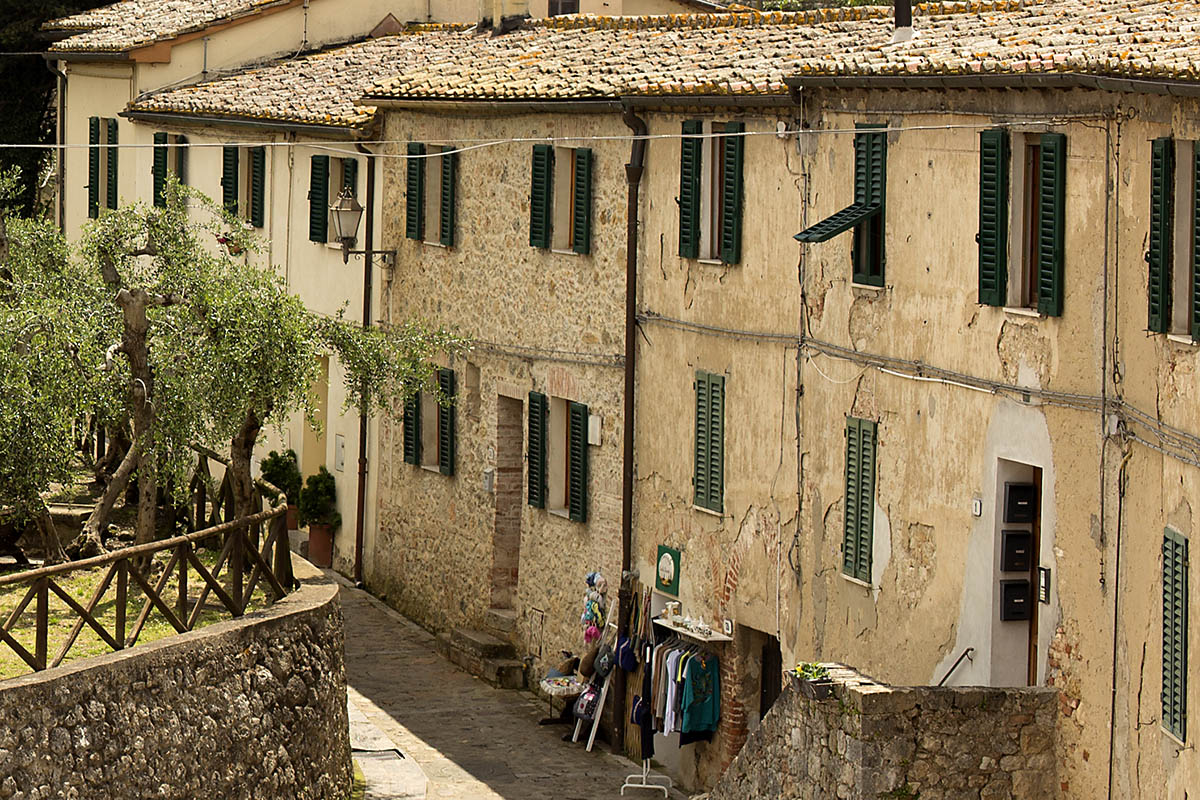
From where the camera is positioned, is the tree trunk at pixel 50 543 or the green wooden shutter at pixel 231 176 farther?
the green wooden shutter at pixel 231 176

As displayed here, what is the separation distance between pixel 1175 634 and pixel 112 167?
27069 millimetres

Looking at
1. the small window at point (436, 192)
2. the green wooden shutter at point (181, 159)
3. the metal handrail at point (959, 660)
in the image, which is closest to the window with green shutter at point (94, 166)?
the green wooden shutter at point (181, 159)

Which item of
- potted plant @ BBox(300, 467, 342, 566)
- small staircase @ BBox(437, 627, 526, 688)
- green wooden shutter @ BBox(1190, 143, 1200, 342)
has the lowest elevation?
small staircase @ BBox(437, 627, 526, 688)

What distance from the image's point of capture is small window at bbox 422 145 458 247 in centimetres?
2547

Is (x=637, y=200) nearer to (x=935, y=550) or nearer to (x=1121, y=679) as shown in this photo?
(x=935, y=550)

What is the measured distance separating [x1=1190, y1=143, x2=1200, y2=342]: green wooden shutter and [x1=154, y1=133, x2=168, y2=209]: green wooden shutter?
23265 millimetres

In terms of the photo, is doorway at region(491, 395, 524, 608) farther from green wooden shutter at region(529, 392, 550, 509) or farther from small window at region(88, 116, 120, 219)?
small window at region(88, 116, 120, 219)

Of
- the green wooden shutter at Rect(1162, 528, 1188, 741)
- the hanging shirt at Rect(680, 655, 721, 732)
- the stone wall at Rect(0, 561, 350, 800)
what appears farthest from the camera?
the hanging shirt at Rect(680, 655, 721, 732)

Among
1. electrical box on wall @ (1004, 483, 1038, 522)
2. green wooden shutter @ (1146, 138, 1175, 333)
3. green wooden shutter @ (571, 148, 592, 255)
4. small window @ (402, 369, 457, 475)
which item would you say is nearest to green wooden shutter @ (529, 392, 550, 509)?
green wooden shutter @ (571, 148, 592, 255)

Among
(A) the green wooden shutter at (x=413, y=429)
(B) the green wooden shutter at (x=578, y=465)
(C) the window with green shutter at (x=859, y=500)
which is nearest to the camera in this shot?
(C) the window with green shutter at (x=859, y=500)

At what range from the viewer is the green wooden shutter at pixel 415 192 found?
25953mm

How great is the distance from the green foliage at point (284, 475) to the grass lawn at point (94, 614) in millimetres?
7081

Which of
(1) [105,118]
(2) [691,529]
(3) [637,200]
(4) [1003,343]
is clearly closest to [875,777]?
(4) [1003,343]

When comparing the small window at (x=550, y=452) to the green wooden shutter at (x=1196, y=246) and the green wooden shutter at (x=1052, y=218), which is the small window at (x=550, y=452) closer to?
the green wooden shutter at (x=1052, y=218)
